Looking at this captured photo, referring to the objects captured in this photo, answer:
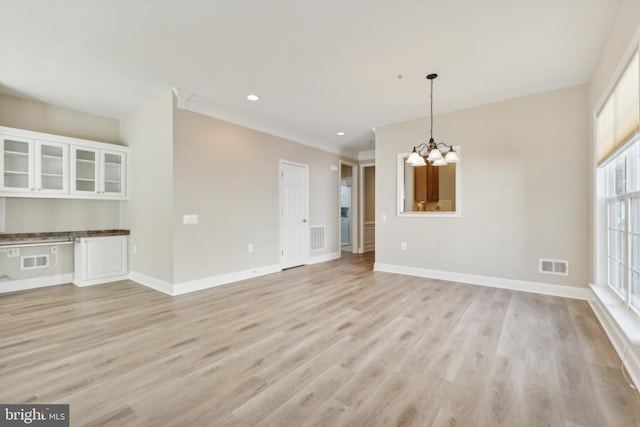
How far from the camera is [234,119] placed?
462 centimetres

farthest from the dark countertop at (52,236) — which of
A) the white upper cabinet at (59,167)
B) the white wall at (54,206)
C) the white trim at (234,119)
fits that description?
the white trim at (234,119)

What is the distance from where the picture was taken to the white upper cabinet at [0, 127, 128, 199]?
384 centimetres

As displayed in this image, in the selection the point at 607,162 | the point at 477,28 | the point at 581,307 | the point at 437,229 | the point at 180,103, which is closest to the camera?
the point at 477,28

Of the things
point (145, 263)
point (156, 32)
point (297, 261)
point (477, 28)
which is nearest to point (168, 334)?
point (145, 263)

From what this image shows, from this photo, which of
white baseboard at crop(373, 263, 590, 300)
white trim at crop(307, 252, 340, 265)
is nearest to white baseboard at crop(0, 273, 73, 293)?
white trim at crop(307, 252, 340, 265)

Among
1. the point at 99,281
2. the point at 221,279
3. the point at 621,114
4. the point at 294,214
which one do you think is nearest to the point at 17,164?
the point at 99,281

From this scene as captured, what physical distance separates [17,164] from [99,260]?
1659 millimetres

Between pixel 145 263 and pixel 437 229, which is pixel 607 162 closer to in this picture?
pixel 437 229

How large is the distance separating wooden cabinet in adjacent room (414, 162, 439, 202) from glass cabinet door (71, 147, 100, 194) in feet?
18.0

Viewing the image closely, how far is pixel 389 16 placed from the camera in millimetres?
2361

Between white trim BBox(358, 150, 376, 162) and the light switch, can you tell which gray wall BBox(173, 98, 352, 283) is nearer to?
the light switch

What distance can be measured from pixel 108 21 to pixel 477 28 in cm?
320

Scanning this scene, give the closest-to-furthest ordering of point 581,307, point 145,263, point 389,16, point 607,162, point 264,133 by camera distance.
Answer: point 389,16 < point 607,162 < point 581,307 < point 145,263 < point 264,133

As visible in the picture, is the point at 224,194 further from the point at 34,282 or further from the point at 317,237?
the point at 34,282
